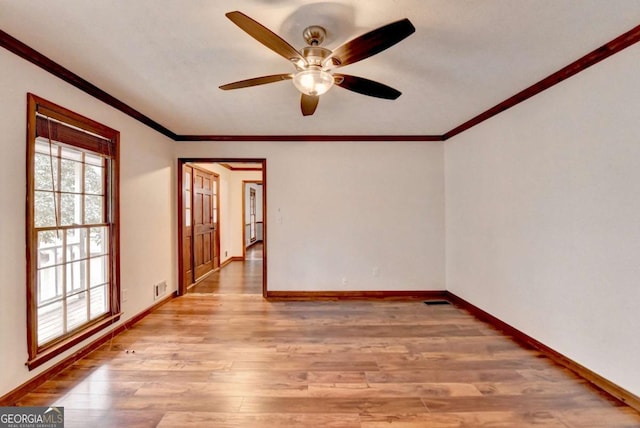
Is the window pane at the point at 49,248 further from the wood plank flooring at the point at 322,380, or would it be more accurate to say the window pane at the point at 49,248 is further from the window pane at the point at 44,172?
the wood plank flooring at the point at 322,380

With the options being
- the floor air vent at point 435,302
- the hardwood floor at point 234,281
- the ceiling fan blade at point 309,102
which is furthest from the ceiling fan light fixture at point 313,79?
the hardwood floor at point 234,281

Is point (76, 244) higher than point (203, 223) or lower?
lower

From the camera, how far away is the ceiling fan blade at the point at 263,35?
138cm

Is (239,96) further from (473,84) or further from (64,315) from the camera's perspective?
(64,315)

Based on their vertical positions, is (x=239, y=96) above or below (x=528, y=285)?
above

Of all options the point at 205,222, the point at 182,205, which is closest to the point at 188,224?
the point at 182,205

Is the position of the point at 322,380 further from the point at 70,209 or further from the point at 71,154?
the point at 71,154

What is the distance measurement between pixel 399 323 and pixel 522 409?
1.47 meters

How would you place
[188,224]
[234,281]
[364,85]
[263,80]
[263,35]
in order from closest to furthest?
1. [263,35]
2. [263,80]
3. [364,85]
4. [188,224]
5. [234,281]

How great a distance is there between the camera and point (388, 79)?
2.46 meters

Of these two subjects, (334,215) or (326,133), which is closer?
(326,133)

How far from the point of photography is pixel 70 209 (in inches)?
98.5

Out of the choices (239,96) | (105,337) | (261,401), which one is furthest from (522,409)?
(105,337)

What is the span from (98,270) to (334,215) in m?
2.81
